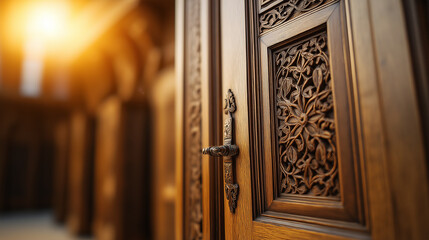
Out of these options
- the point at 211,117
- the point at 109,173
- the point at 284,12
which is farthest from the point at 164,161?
the point at 284,12

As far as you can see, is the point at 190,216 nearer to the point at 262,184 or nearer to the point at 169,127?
the point at 262,184

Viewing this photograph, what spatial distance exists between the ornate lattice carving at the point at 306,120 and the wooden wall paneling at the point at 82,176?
3794 mm

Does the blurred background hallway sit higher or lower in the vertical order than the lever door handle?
lower

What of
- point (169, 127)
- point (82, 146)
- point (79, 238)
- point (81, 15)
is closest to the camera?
point (169, 127)

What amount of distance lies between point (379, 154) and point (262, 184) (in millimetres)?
308

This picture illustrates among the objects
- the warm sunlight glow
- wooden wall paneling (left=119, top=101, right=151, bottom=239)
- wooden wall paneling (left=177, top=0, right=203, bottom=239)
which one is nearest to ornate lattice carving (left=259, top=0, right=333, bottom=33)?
wooden wall paneling (left=177, top=0, right=203, bottom=239)

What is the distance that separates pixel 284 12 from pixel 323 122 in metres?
0.33

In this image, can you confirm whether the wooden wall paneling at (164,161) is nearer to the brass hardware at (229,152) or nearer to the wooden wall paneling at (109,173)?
the wooden wall paneling at (109,173)

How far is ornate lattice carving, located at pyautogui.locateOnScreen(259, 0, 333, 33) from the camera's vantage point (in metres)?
0.73

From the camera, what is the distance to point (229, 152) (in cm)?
81

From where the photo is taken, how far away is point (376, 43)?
564mm

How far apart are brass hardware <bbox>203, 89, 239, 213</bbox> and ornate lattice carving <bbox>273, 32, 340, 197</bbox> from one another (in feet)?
0.45

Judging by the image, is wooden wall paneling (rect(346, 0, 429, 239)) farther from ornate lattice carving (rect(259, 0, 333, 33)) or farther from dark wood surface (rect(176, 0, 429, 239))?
ornate lattice carving (rect(259, 0, 333, 33))

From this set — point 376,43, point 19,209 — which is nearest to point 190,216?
point 376,43
